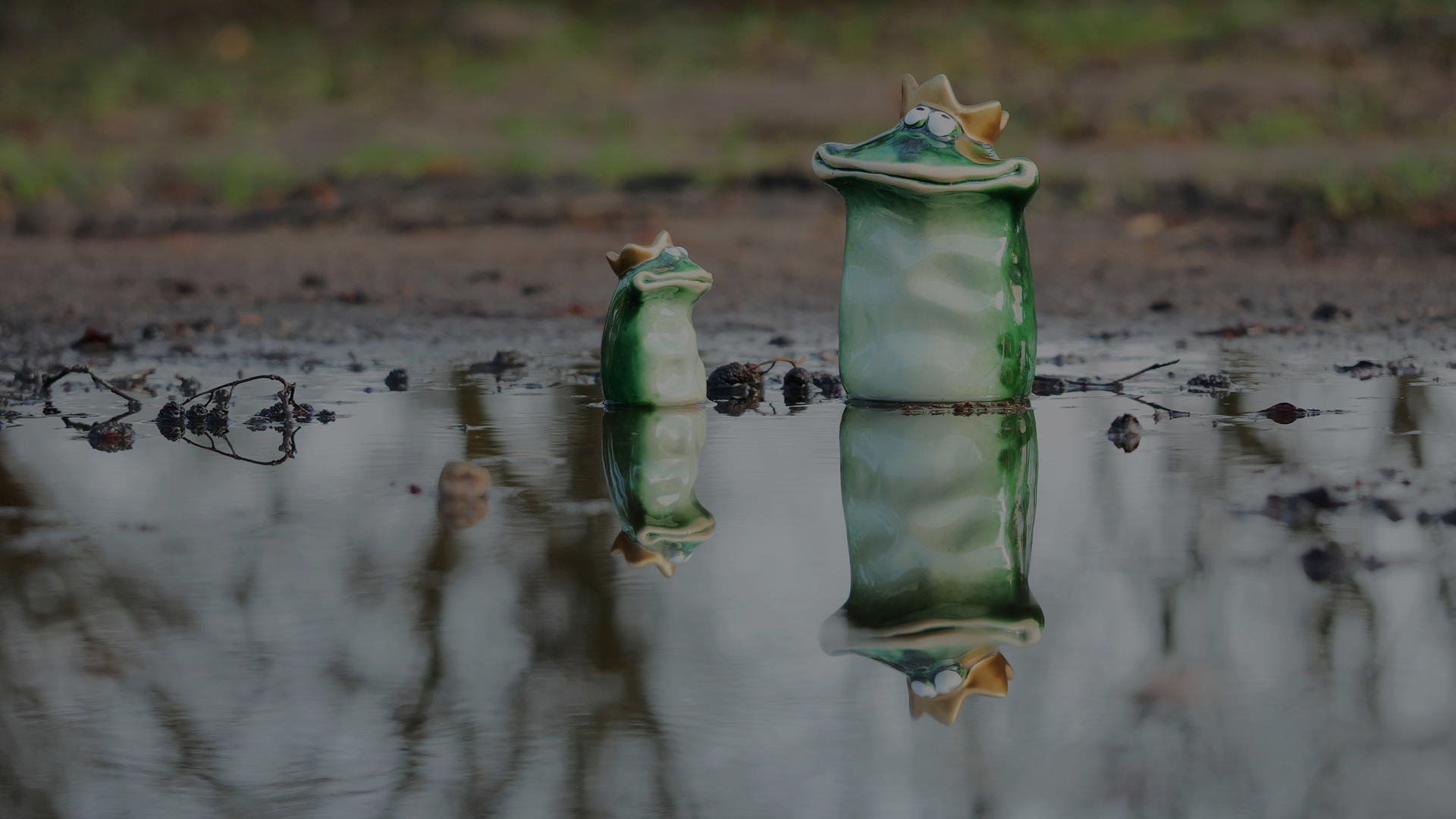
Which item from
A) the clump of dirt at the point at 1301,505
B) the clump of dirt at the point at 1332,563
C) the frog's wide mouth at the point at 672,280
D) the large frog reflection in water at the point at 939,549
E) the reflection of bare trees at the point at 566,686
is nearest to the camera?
the reflection of bare trees at the point at 566,686

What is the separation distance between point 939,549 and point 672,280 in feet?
4.46

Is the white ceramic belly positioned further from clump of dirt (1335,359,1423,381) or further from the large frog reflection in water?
clump of dirt (1335,359,1423,381)

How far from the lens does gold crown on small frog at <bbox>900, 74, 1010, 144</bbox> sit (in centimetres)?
327

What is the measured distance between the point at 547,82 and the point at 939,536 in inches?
335

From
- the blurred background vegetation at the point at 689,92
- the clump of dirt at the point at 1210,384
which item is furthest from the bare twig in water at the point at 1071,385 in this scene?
A: the blurred background vegetation at the point at 689,92

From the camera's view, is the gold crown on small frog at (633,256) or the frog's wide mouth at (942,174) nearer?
the frog's wide mouth at (942,174)

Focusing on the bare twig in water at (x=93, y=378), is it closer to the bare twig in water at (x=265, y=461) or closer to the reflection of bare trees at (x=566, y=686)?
the bare twig in water at (x=265, y=461)

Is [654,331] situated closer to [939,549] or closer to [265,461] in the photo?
[265,461]

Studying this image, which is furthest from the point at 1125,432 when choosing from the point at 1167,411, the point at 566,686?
the point at 566,686

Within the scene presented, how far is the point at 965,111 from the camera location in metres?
3.27

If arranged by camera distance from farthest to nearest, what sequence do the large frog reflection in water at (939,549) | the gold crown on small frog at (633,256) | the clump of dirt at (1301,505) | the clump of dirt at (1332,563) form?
the gold crown on small frog at (633,256) → the clump of dirt at (1301,505) → the clump of dirt at (1332,563) → the large frog reflection in water at (939,549)

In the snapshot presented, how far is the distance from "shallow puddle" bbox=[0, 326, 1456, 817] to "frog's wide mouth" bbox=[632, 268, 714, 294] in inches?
14.7

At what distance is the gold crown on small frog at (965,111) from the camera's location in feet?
10.7

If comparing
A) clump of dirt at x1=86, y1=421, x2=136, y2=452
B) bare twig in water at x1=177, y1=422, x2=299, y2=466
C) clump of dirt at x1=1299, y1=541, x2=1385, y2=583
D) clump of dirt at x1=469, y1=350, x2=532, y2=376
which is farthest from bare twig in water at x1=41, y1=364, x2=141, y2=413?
clump of dirt at x1=1299, y1=541, x2=1385, y2=583
